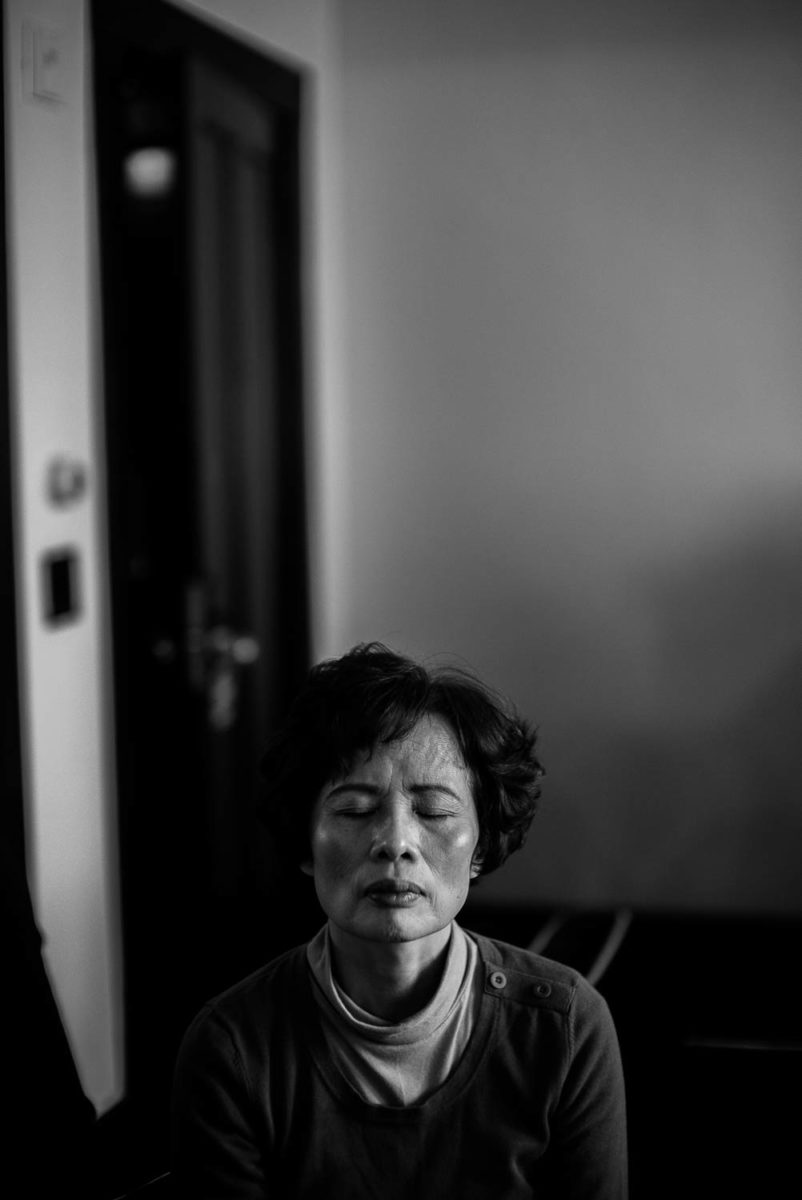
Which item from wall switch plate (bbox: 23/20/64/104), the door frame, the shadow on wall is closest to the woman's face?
the door frame

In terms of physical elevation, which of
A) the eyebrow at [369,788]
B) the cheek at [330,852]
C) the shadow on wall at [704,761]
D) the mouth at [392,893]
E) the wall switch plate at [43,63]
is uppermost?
the wall switch plate at [43,63]

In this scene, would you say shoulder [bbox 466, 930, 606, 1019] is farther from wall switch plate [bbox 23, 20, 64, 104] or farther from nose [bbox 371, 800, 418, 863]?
wall switch plate [bbox 23, 20, 64, 104]

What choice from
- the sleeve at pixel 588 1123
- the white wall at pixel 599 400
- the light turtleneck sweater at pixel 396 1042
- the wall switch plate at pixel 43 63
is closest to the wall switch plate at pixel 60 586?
the wall switch plate at pixel 43 63

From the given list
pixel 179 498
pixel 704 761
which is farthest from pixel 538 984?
pixel 704 761

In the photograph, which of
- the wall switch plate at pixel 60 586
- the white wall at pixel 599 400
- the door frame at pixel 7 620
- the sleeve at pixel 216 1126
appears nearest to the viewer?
the sleeve at pixel 216 1126

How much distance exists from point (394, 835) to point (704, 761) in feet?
8.35

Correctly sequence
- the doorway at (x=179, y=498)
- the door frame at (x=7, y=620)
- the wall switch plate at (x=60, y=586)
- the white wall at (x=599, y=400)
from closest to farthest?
the door frame at (x=7, y=620), the wall switch plate at (x=60, y=586), the doorway at (x=179, y=498), the white wall at (x=599, y=400)

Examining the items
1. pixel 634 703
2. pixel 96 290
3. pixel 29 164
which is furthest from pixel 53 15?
pixel 634 703

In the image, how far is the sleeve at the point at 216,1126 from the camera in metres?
1.14

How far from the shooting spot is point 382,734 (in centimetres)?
119

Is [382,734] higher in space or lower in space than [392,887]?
higher

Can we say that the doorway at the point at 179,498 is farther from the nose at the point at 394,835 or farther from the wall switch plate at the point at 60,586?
the nose at the point at 394,835

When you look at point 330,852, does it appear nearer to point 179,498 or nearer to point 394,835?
point 394,835

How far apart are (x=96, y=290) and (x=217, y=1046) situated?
1572 mm
